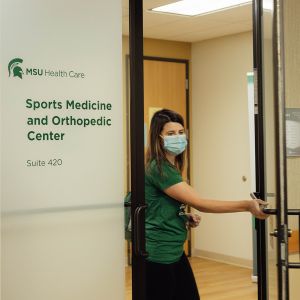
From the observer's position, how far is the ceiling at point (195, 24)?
5.36 metres

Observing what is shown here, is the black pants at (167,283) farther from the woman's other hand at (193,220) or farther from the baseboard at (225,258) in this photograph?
the baseboard at (225,258)

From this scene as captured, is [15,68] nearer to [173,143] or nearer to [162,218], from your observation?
[173,143]

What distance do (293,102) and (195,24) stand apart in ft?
11.5

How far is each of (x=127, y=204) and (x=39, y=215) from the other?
40 centimetres

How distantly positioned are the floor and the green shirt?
239 cm

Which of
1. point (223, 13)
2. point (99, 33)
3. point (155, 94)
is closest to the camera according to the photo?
point (99, 33)

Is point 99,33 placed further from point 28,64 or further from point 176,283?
point 176,283

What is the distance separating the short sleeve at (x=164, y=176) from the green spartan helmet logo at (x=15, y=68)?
29.6 inches

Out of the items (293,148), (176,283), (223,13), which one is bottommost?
(176,283)

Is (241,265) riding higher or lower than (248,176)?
lower

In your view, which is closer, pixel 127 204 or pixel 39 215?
pixel 39 215

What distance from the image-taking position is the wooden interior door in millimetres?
6605

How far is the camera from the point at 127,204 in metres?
2.71

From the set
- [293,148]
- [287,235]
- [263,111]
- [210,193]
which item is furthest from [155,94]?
[287,235]
